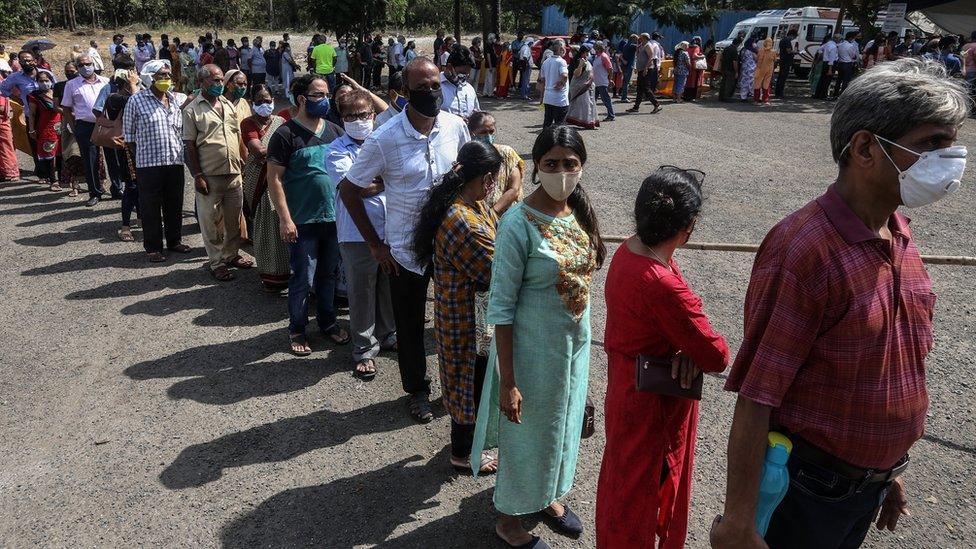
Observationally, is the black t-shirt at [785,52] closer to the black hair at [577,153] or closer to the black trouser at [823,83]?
the black trouser at [823,83]

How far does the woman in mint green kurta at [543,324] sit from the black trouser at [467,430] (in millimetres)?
467

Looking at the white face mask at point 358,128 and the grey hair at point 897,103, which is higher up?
the grey hair at point 897,103

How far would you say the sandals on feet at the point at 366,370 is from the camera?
4.70 metres

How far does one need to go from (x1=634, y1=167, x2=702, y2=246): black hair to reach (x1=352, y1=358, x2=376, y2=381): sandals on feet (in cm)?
270

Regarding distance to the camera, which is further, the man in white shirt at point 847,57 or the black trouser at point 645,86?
the man in white shirt at point 847,57

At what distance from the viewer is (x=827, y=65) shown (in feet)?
60.7

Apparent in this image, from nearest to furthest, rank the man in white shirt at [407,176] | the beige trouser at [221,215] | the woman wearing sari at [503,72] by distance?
the man in white shirt at [407,176] < the beige trouser at [221,215] < the woman wearing sari at [503,72]

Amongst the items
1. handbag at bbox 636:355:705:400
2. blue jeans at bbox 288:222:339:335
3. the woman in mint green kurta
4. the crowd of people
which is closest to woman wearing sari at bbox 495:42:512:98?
the crowd of people

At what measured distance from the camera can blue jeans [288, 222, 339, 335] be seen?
5.01m

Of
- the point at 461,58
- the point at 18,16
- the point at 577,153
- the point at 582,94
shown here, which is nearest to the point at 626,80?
the point at 582,94

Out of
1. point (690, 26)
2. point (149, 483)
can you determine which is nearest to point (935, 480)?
point (149, 483)

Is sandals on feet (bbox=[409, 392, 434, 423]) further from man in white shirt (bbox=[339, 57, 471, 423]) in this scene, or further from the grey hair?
the grey hair

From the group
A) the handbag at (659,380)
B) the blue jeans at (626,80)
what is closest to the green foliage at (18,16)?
the blue jeans at (626,80)

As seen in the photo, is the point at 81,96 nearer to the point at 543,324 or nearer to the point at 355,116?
the point at 355,116
